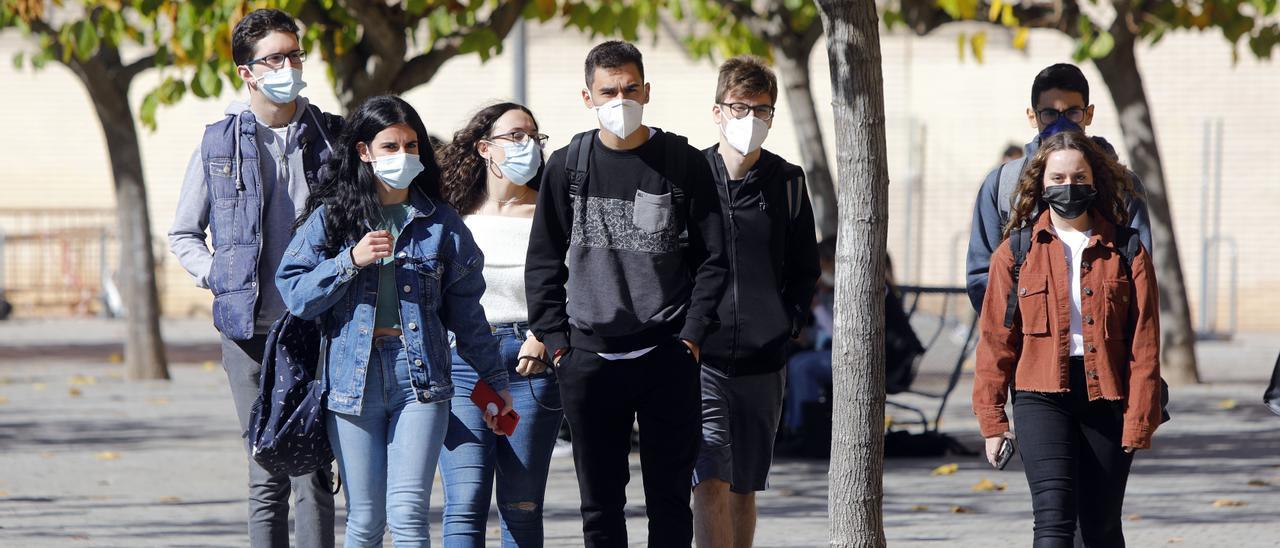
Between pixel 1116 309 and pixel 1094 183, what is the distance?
0.40 metres

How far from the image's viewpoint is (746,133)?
5.80 m

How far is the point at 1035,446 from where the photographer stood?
5.20 metres

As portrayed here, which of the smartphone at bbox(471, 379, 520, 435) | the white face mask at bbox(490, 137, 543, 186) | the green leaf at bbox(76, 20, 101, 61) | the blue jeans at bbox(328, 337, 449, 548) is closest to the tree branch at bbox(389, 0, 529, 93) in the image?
the green leaf at bbox(76, 20, 101, 61)

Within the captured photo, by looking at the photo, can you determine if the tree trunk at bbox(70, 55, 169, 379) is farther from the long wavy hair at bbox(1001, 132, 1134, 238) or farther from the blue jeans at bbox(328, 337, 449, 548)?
the long wavy hair at bbox(1001, 132, 1134, 238)

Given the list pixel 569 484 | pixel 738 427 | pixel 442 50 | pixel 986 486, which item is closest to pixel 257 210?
pixel 738 427

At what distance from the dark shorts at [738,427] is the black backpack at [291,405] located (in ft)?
4.18

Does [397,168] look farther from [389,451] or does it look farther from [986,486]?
[986,486]

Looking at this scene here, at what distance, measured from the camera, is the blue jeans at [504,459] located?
5375mm

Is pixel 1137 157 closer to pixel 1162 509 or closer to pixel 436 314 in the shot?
pixel 1162 509

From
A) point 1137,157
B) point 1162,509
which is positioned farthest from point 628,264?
point 1137,157

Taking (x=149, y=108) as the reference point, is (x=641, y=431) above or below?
below

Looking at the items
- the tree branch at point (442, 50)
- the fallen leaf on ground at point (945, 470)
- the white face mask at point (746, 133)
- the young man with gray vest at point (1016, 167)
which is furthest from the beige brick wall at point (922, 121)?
the white face mask at point (746, 133)

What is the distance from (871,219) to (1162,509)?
3.36m

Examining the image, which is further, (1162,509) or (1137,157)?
(1137,157)
